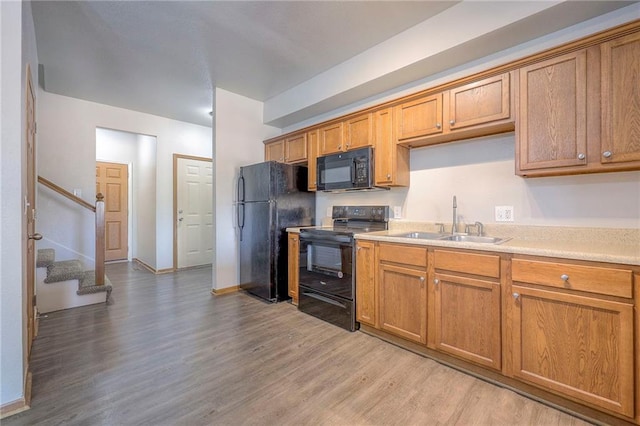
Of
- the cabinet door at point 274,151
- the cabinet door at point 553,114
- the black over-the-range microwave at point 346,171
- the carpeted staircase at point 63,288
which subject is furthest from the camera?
the cabinet door at point 274,151

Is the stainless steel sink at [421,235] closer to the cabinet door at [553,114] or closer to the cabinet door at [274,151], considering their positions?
the cabinet door at [553,114]

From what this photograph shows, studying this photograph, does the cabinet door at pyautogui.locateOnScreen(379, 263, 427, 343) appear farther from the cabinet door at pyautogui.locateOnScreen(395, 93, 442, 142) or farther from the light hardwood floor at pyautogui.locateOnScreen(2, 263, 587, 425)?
the cabinet door at pyautogui.locateOnScreen(395, 93, 442, 142)

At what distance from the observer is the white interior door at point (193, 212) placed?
5.15 m

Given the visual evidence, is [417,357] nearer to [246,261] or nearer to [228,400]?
[228,400]

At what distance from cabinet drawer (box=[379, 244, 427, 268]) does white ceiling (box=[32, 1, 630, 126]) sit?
1.60 meters

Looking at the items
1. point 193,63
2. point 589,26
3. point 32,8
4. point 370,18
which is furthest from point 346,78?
point 32,8

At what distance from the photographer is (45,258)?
3271 millimetres

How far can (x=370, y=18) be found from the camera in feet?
7.66

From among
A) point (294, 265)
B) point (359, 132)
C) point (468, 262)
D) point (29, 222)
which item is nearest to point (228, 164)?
point (294, 265)

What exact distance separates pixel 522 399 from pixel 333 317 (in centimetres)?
153

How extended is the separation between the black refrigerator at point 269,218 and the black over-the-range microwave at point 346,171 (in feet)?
1.35

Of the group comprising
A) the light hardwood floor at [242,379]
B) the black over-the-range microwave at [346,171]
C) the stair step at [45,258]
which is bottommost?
the light hardwood floor at [242,379]

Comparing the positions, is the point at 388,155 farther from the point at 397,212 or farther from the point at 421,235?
the point at 421,235

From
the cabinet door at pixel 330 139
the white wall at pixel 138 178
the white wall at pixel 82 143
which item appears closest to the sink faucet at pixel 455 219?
the cabinet door at pixel 330 139
